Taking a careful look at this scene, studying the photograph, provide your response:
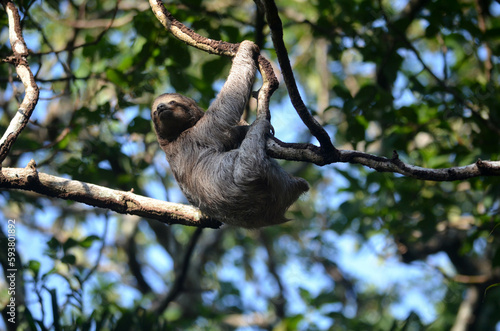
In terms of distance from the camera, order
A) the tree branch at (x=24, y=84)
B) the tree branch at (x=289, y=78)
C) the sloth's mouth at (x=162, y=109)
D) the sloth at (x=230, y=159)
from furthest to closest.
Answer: the sloth's mouth at (x=162, y=109), the sloth at (x=230, y=159), the tree branch at (x=24, y=84), the tree branch at (x=289, y=78)

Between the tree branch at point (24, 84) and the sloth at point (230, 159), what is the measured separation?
212cm

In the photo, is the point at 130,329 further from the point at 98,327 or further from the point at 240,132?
the point at 240,132

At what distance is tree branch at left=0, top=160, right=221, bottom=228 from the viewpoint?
201 inches

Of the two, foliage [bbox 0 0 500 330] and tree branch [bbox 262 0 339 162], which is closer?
tree branch [bbox 262 0 339 162]

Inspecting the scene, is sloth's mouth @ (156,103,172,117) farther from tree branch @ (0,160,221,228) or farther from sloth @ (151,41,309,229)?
tree branch @ (0,160,221,228)

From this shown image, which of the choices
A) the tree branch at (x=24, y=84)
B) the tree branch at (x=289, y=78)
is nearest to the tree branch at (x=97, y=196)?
the tree branch at (x=24, y=84)

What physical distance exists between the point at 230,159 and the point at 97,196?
188cm

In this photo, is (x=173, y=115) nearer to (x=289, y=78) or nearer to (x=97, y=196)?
(x=97, y=196)

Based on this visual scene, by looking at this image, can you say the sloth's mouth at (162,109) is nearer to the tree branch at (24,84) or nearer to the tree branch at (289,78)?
the tree branch at (24,84)

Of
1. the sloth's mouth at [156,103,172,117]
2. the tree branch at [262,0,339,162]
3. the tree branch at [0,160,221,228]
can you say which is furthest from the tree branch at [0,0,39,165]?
the tree branch at [262,0,339,162]

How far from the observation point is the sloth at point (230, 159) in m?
6.02

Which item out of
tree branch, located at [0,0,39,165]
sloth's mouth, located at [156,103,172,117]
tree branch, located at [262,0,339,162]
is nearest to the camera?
tree branch, located at [262,0,339,162]

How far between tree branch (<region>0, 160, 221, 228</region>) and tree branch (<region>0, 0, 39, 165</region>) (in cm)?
31

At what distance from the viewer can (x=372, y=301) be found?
62.7 feet
